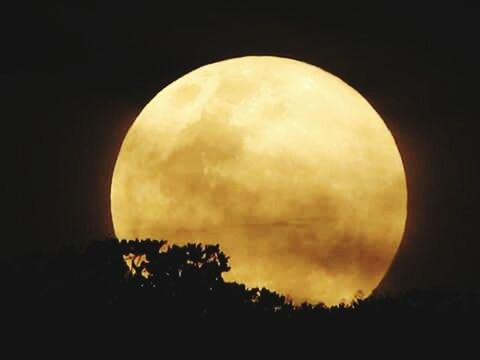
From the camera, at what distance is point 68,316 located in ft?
45.0

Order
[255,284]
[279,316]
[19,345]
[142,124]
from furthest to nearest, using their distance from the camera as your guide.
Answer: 1. [142,124]
2. [255,284]
3. [279,316]
4. [19,345]

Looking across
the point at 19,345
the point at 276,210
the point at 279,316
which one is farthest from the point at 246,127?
the point at 19,345

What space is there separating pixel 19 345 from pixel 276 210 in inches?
307

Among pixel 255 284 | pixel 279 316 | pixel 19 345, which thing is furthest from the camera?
pixel 255 284

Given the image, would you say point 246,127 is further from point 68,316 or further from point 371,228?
point 68,316

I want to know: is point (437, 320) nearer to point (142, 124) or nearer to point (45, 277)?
point (45, 277)

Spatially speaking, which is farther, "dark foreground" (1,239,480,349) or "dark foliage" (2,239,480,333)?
"dark foliage" (2,239,480,333)

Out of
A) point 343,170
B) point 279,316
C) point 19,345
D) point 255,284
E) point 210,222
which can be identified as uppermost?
point 343,170

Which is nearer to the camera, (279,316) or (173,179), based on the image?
(279,316)

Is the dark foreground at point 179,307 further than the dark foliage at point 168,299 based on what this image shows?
No

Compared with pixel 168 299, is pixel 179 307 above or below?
below

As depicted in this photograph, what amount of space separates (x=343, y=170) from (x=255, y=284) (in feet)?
11.6

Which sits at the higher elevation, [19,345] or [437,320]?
[437,320]

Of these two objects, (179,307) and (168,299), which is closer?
(179,307)
